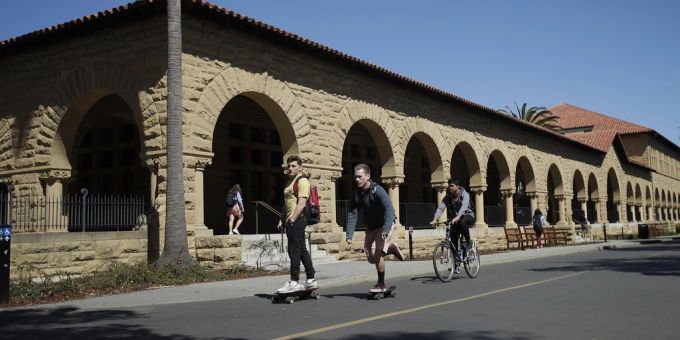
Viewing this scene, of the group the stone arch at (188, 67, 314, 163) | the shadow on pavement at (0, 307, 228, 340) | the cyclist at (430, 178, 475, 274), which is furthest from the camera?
the stone arch at (188, 67, 314, 163)

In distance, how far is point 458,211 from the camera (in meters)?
11.8

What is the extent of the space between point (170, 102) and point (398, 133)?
10.2 metres

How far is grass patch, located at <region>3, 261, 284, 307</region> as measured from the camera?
973 centimetres

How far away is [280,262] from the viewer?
1532 cm

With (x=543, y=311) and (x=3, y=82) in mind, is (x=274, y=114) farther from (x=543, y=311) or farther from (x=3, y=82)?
(x=543, y=311)

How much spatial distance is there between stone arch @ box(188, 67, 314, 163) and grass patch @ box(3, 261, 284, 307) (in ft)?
10.1

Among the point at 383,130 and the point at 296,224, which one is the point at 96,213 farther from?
the point at 383,130

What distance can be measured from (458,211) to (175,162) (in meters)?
5.59

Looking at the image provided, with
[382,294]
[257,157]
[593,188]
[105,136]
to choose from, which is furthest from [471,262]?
[593,188]

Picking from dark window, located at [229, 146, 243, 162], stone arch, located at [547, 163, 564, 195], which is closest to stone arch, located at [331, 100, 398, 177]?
dark window, located at [229, 146, 243, 162]

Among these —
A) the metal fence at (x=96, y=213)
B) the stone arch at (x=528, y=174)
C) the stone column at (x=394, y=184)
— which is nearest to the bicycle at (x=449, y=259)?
the metal fence at (x=96, y=213)

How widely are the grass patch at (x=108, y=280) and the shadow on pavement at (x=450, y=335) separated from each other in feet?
18.9

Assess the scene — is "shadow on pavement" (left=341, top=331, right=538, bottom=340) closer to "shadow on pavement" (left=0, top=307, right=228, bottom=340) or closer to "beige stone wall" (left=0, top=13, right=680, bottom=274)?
"shadow on pavement" (left=0, top=307, right=228, bottom=340)

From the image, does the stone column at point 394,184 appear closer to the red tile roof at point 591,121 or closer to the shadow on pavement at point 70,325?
the shadow on pavement at point 70,325
